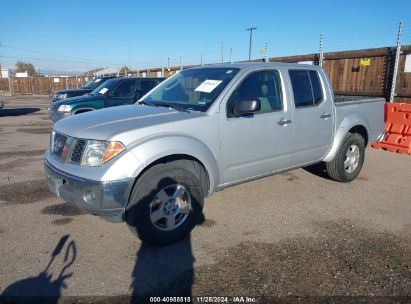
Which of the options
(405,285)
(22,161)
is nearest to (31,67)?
(22,161)

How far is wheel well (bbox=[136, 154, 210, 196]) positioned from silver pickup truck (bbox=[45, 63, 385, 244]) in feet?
0.04

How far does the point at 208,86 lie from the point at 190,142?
2.96ft

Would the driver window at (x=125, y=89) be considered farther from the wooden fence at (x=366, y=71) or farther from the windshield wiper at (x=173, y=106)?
the wooden fence at (x=366, y=71)

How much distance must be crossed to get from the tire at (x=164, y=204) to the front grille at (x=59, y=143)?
955 mm

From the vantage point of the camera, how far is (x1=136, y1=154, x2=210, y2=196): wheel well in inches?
141

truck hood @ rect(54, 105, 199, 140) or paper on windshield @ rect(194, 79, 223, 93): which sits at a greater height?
paper on windshield @ rect(194, 79, 223, 93)

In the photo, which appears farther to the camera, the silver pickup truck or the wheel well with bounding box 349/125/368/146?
the wheel well with bounding box 349/125/368/146

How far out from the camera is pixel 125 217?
10.9 feet

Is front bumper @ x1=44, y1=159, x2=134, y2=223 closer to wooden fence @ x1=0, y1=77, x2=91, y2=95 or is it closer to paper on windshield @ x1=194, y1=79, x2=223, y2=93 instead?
paper on windshield @ x1=194, y1=79, x2=223, y2=93

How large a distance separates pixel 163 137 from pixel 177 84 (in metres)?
1.51

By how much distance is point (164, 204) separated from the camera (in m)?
3.53

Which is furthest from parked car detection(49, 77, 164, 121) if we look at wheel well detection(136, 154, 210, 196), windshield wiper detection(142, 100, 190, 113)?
wheel well detection(136, 154, 210, 196)

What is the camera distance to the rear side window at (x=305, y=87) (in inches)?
187

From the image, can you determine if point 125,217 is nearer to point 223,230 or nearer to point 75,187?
point 75,187
